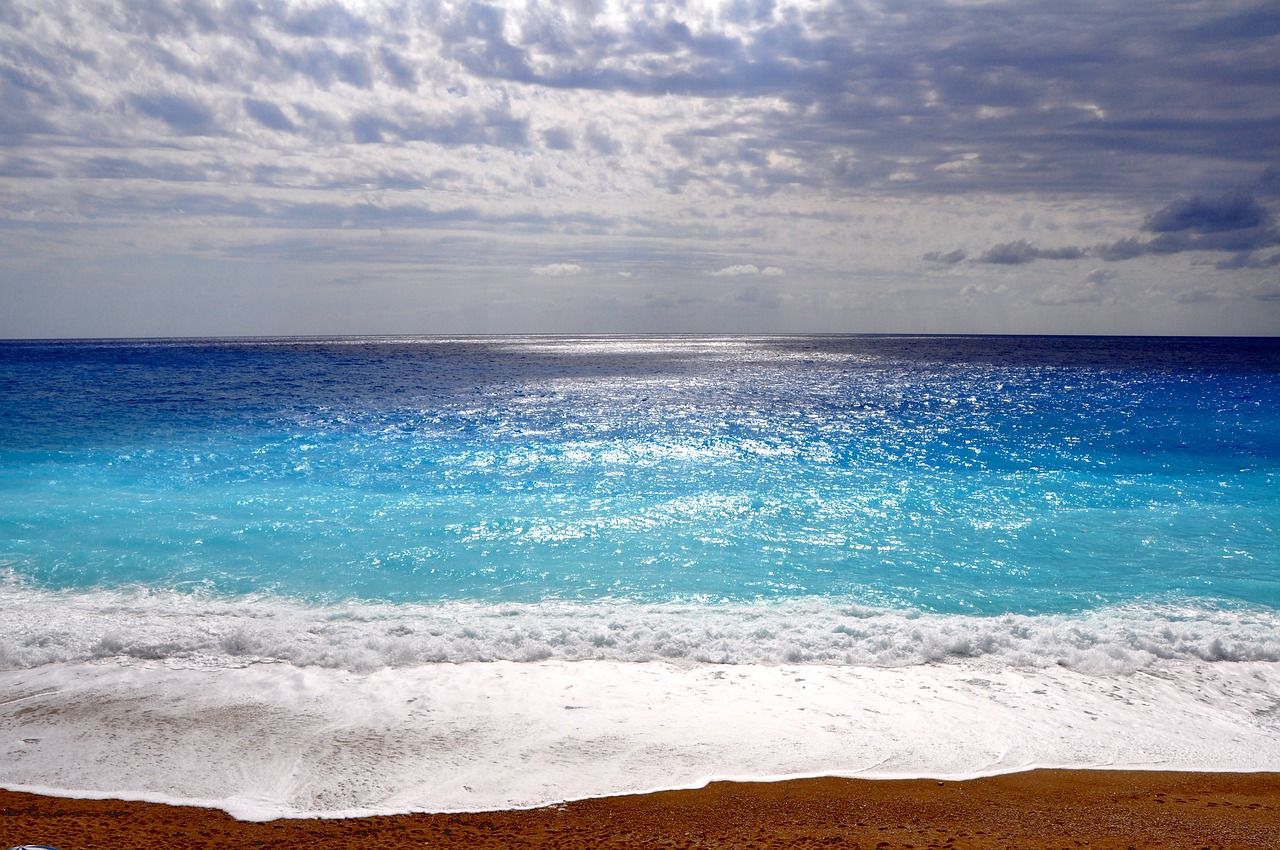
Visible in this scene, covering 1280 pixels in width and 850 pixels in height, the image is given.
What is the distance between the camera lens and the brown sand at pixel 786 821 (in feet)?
15.4

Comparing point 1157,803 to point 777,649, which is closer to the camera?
point 1157,803

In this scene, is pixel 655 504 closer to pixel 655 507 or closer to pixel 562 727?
pixel 655 507

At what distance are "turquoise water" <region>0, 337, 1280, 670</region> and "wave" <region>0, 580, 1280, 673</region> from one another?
347 mm

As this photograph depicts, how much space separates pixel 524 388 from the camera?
157 feet

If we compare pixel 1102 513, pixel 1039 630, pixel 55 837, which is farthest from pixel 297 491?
pixel 1102 513

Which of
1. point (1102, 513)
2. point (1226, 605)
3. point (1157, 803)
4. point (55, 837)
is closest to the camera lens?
point (55, 837)

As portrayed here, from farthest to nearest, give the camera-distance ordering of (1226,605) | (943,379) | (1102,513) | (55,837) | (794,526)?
(943,379), (1102,513), (794,526), (1226,605), (55,837)

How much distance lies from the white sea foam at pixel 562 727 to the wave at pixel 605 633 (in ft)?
0.94

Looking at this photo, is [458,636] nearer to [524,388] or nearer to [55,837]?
[55,837]

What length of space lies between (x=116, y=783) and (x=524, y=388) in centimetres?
4286

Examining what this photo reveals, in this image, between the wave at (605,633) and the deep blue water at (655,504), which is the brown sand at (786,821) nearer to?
the wave at (605,633)

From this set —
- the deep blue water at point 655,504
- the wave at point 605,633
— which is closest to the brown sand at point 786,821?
the wave at point 605,633

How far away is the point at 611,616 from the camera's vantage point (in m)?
9.13

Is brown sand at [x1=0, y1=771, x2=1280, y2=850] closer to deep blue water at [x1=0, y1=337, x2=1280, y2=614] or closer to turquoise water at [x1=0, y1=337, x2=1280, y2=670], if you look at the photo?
turquoise water at [x1=0, y1=337, x2=1280, y2=670]
